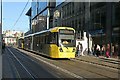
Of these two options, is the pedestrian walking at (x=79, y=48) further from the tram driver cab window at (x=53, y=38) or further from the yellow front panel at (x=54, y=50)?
the yellow front panel at (x=54, y=50)

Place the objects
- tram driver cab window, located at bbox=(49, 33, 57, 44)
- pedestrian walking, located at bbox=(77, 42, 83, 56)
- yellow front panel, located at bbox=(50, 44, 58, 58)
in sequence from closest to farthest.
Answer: yellow front panel, located at bbox=(50, 44, 58, 58), tram driver cab window, located at bbox=(49, 33, 57, 44), pedestrian walking, located at bbox=(77, 42, 83, 56)

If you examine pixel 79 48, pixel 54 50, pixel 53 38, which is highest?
pixel 53 38

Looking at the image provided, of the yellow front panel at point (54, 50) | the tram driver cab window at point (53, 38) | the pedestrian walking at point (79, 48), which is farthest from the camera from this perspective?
the pedestrian walking at point (79, 48)

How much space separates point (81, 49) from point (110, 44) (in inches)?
258

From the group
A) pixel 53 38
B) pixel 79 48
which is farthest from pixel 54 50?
pixel 79 48

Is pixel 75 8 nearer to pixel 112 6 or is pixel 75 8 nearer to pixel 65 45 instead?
pixel 112 6

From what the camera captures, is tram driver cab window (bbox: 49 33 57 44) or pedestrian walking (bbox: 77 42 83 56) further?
pedestrian walking (bbox: 77 42 83 56)

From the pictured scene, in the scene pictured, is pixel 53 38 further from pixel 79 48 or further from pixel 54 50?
pixel 79 48

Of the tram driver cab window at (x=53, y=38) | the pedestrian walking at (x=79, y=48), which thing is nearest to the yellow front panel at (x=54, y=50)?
the tram driver cab window at (x=53, y=38)

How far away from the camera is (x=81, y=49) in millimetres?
44156

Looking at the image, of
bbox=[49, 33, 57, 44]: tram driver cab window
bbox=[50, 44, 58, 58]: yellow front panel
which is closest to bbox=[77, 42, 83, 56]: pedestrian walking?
bbox=[49, 33, 57, 44]: tram driver cab window

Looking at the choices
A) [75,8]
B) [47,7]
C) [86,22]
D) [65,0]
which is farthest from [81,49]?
[47,7]

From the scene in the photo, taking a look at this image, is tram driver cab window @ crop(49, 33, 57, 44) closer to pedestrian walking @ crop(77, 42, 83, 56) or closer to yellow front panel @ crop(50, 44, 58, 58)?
yellow front panel @ crop(50, 44, 58, 58)

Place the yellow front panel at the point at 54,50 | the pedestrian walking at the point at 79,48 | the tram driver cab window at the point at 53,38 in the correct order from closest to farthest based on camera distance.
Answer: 1. the yellow front panel at the point at 54,50
2. the tram driver cab window at the point at 53,38
3. the pedestrian walking at the point at 79,48
